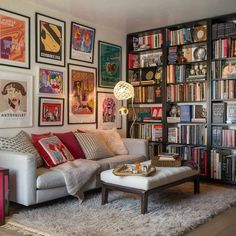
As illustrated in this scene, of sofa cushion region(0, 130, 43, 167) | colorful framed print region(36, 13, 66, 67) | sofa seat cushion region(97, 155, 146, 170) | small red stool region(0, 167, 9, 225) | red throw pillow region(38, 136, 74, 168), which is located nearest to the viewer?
small red stool region(0, 167, 9, 225)

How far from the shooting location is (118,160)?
4.26 metres

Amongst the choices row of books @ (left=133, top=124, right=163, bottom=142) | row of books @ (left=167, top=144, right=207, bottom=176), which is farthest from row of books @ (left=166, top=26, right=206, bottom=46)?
row of books @ (left=167, top=144, right=207, bottom=176)

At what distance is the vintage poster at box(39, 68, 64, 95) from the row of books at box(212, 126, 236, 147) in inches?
92.3

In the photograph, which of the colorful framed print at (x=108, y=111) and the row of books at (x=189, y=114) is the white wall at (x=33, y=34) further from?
the row of books at (x=189, y=114)

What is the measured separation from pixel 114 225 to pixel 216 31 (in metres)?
3.28

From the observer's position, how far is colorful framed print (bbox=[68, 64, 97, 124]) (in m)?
4.81

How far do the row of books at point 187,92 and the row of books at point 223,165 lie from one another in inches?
33.7

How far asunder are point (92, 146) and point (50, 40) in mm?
1587

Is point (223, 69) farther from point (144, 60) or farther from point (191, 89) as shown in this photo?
point (144, 60)

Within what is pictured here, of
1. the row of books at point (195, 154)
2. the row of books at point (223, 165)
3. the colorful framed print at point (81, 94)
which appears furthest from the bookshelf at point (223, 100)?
the colorful framed print at point (81, 94)

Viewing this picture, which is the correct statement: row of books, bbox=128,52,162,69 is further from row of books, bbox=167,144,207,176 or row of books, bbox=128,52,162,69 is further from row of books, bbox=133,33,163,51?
row of books, bbox=167,144,207,176

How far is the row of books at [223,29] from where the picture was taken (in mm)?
4621

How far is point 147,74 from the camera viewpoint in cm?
566

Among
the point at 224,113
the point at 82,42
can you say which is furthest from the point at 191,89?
the point at 82,42
